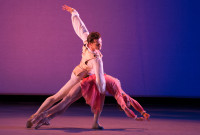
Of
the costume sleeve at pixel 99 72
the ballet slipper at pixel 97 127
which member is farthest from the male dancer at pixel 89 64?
the ballet slipper at pixel 97 127

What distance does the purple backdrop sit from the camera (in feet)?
21.7

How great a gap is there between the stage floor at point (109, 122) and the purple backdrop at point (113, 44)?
0.59 metres

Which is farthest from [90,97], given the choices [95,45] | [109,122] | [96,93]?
[109,122]

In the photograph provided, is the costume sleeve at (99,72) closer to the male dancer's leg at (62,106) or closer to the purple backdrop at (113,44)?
the male dancer's leg at (62,106)

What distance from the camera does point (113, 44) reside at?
669 centimetres

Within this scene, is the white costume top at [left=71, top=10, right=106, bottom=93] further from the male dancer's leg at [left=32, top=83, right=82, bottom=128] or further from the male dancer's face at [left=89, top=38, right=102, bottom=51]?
the male dancer's leg at [left=32, top=83, right=82, bottom=128]

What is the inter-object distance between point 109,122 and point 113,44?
2365 mm

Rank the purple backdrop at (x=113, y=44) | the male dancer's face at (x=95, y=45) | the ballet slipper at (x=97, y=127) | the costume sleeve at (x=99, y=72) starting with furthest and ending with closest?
Result: the purple backdrop at (x=113, y=44), the ballet slipper at (x=97, y=127), the male dancer's face at (x=95, y=45), the costume sleeve at (x=99, y=72)

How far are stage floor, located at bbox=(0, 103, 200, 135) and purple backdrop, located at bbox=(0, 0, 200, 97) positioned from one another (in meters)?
0.59

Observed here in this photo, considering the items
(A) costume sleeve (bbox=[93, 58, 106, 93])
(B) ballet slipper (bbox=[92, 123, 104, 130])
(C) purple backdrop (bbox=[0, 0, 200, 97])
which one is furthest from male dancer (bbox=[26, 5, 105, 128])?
(C) purple backdrop (bbox=[0, 0, 200, 97])

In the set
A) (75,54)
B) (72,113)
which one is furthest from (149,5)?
(72,113)

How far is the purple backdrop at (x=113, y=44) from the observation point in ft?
21.7

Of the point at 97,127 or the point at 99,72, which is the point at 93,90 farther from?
the point at 97,127

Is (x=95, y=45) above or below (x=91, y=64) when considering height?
above
